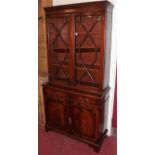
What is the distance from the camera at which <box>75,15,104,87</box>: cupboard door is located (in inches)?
82.0

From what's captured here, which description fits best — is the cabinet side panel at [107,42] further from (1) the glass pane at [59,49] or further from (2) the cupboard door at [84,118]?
(1) the glass pane at [59,49]

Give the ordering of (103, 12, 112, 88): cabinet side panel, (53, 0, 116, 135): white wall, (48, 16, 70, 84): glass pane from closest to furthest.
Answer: (103, 12, 112, 88): cabinet side panel → (53, 0, 116, 135): white wall → (48, 16, 70, 84): glass pane

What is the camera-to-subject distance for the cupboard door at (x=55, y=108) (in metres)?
2.43

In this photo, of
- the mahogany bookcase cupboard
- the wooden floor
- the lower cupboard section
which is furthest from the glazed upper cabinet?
the wooden floor

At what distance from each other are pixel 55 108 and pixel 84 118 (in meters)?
0.55

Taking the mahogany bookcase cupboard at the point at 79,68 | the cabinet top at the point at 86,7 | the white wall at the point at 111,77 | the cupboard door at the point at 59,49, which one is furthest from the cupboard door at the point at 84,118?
the cabinet top at the point at 86,7

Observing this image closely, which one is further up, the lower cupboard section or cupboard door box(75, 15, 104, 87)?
cupboard door box(75, 15, 104, 87)

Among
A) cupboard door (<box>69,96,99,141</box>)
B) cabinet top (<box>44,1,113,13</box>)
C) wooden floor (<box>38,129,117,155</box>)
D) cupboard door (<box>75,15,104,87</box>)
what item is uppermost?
cabinet top (<box>44,1,113,13</box>)

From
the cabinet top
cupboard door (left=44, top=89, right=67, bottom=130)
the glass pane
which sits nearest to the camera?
the cabinet top

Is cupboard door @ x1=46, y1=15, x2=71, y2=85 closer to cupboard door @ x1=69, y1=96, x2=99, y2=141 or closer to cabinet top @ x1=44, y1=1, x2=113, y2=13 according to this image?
cabinet top @ x1=44, y1=1, x2=113, y2=13
